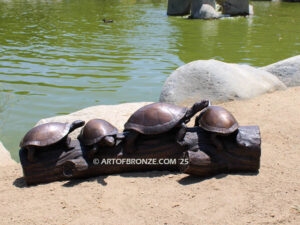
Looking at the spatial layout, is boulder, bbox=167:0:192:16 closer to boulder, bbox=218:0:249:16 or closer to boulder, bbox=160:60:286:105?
boulder, bbox=218:0:249:16

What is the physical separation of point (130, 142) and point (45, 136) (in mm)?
1026

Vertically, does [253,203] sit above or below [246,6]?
below

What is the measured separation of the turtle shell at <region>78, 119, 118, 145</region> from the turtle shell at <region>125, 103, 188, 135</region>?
238 millimetres

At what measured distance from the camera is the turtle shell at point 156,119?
4.09 meters

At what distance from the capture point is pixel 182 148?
4.19m

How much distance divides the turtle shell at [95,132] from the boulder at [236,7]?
20.8 m

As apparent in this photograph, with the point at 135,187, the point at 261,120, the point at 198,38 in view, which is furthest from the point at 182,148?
the point at 198,38

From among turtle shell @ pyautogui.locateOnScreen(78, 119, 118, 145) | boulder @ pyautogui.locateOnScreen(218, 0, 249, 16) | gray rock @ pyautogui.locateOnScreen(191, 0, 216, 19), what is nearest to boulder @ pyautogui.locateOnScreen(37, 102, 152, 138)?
turtle shell @ pyautogui.locateOnScreen(78, 119, 118, 145)

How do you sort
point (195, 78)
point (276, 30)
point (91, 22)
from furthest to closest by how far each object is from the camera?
point (91, 22)
point (276, 30)
point (195, 78)

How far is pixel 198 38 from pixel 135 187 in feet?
42.9

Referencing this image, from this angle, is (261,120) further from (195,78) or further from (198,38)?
(198,38)

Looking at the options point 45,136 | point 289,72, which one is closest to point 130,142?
point 45,136

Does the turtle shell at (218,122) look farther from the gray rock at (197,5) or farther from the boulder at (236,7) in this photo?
the boulder at (236,7)

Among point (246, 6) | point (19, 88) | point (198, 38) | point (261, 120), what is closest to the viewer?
point (261, 120)
